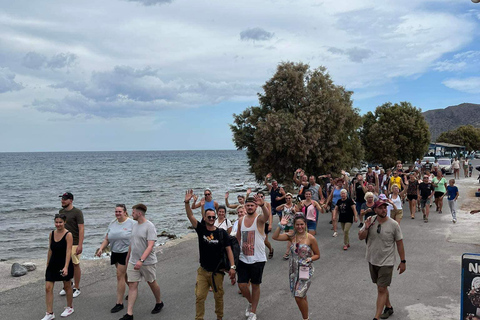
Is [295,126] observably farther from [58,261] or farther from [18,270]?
[58,261]

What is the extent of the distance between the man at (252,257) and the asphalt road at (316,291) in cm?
44


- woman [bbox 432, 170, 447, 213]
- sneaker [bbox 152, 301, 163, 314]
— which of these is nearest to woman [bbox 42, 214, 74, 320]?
sneaker [bbox 152, 301, 163, 314]

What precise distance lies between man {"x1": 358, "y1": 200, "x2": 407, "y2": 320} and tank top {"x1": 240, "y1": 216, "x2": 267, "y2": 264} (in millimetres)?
1617

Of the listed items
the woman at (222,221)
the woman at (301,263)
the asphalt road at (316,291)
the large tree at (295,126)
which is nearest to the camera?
the woman at (301,263)

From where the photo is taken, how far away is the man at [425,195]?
14.0 m

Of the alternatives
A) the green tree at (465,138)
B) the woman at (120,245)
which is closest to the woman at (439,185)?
the woman at (120,245)

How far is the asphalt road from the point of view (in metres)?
6.24

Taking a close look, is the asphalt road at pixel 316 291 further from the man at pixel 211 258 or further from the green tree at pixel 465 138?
the green tree at pixel 465 138

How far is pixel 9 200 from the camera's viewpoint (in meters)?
34.5

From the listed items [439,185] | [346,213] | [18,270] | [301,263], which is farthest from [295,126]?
[301,263]

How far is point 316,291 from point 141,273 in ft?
10.4

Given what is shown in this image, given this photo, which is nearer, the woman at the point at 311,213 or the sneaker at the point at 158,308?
the sneaker at the point at 158,308

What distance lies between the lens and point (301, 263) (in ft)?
17.8

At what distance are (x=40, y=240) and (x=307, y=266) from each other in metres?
15.8
